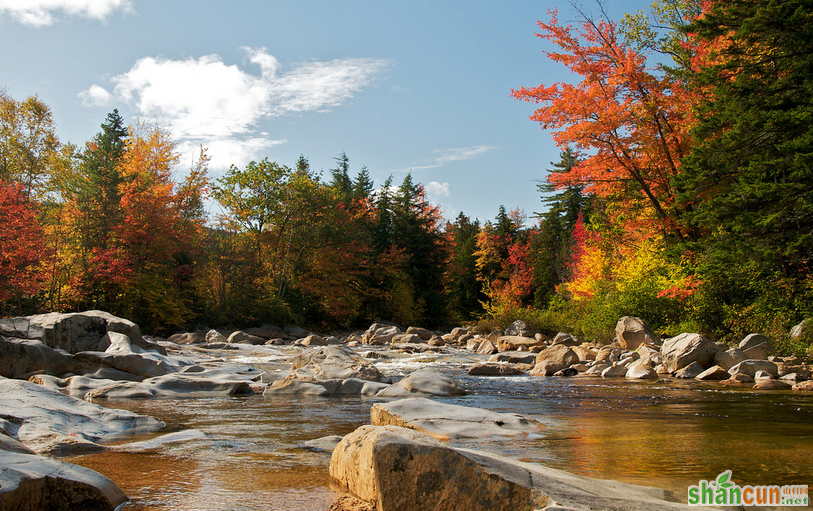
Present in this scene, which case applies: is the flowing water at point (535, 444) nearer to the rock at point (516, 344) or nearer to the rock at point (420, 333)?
the rock at point (516, 344)

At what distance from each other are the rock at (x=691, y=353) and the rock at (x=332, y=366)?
21.5ft

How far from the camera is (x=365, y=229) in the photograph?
37.7m

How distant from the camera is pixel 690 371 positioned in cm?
1097

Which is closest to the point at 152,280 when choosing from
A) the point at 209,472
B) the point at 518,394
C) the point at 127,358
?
the point at 127,358

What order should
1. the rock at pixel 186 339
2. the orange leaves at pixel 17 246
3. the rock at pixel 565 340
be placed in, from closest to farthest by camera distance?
1. the orange leaves at pixel 17 246
2. the rock at pixel 565 340
3. the rock at pixel 186 339

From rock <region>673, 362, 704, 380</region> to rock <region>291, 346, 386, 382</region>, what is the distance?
6.29m

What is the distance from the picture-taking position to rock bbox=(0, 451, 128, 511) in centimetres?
268

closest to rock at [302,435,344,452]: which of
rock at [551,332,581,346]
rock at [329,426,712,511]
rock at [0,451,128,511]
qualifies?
rock at [329,426,712,511]

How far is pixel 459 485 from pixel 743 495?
218 cm

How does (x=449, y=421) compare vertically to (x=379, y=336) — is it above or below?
above

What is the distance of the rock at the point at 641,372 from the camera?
1112 centimetres

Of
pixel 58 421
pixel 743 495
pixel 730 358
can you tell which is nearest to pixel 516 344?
pixel 730 358

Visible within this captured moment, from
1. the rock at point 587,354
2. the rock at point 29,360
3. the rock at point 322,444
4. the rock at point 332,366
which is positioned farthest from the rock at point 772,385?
the rock at point 29,360

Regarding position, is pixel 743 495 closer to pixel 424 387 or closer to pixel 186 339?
pixel 424 387
